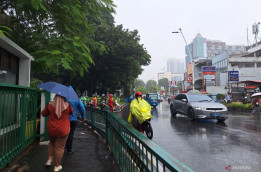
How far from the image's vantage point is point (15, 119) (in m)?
4.16

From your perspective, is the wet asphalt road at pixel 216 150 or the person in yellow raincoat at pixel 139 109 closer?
the wet asphalt road at pixel 216 150

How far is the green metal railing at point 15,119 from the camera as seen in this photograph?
3549mm

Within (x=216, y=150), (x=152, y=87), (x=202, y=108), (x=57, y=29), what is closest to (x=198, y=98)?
(x=202, y=108)

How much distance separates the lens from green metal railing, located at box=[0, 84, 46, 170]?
140 inches

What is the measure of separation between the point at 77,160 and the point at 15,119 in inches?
62.3

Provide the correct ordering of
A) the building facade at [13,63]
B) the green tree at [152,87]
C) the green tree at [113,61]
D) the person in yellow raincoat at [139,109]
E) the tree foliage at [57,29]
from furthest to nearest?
the green tree at [152,87] → the green tree at [113,61] → the building facade at [13,63] → the tree foliage at [57,29] → the person in yellow raincoat at [139,109]

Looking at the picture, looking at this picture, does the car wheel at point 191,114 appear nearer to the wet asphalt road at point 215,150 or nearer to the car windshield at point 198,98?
the car windshield at point 198,98

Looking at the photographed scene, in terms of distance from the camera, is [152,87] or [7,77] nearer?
[7,77]

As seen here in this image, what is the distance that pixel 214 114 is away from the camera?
1043 cm

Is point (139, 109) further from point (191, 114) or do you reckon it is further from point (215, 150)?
point (191, 114)

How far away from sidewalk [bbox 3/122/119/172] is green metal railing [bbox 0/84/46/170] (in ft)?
0.84

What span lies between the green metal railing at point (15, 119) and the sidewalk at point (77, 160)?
26cm

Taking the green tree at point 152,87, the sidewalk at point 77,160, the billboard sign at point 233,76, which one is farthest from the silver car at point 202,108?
the green tree at point 152,87

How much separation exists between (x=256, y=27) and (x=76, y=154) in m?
53.8
